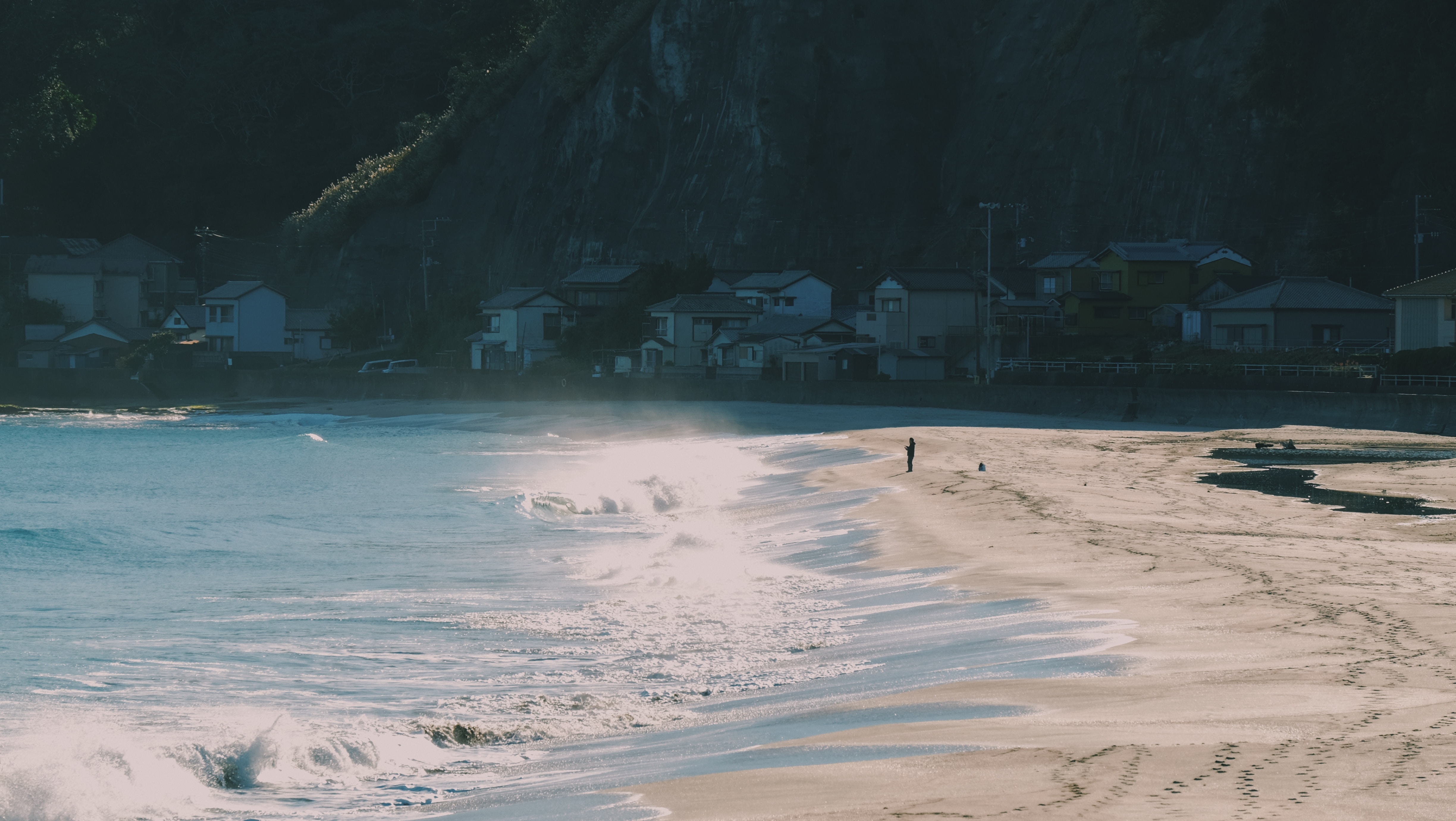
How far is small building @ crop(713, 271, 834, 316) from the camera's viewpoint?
58.6 m

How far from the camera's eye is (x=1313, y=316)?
42656 mm

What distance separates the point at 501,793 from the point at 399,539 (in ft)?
39.4

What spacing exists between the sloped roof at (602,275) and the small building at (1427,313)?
36943 millimetres

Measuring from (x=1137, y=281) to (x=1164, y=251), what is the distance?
5.71 ft

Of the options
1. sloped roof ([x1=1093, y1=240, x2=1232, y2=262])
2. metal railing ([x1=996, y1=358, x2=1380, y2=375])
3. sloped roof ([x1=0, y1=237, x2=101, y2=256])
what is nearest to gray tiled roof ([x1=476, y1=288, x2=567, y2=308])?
metal railing ([x1=996, y1=358, x2=1380, y2=375])

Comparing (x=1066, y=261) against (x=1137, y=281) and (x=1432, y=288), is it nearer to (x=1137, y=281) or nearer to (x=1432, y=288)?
(x=1137, y=281)

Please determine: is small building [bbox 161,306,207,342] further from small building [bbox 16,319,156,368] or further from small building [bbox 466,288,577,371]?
small building [bbox 466,288,577,371]

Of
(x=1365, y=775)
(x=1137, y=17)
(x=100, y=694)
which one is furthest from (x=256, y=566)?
(x=1137, y=17)

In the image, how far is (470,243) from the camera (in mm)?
76062

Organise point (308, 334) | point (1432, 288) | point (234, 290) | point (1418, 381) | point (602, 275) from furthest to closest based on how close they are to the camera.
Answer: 1. point (308, 334)
2. point (234, 290)
3. point (602, 275)
4. point (1432, 288)
5. point (1418, 381)

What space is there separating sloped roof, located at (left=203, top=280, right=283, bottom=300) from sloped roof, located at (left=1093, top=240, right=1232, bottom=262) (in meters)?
44.9

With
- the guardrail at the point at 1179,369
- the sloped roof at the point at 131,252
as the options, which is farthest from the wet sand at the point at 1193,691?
the sloped roof at the point at 131,252

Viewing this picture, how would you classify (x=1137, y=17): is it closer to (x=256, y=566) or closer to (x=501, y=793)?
(x=256, y=566)

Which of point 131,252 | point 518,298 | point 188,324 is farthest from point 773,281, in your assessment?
point 131,252
